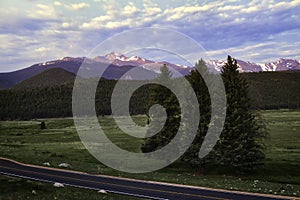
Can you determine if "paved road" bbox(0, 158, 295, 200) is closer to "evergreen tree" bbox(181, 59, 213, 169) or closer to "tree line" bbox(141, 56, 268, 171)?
"evergreen tree" bbox(181, 59, 213, 169)

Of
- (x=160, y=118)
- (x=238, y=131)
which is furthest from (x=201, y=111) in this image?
(x=160, y=118)

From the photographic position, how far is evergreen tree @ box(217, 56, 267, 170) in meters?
43.5

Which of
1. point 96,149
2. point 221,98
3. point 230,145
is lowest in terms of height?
point 96,149

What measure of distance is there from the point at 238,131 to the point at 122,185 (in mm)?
20598

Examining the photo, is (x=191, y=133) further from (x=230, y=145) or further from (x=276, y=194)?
(x=276, y=194)

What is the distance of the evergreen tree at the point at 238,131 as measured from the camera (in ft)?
143

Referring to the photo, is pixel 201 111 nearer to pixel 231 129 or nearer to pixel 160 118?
pixel 231 129

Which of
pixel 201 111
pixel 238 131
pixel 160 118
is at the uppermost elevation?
pixel 201 111

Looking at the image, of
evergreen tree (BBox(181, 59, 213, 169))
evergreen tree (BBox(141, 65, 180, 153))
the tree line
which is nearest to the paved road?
evergreen tree (BBox(181, 59, 213, 169))

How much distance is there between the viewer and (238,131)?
4419 centimetres

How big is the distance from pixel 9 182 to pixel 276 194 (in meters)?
21.0

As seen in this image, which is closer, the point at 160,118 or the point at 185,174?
the point at 185,174

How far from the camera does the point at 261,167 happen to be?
46062 millimetres

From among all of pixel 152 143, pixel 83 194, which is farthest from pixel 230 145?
pixel 83 194
